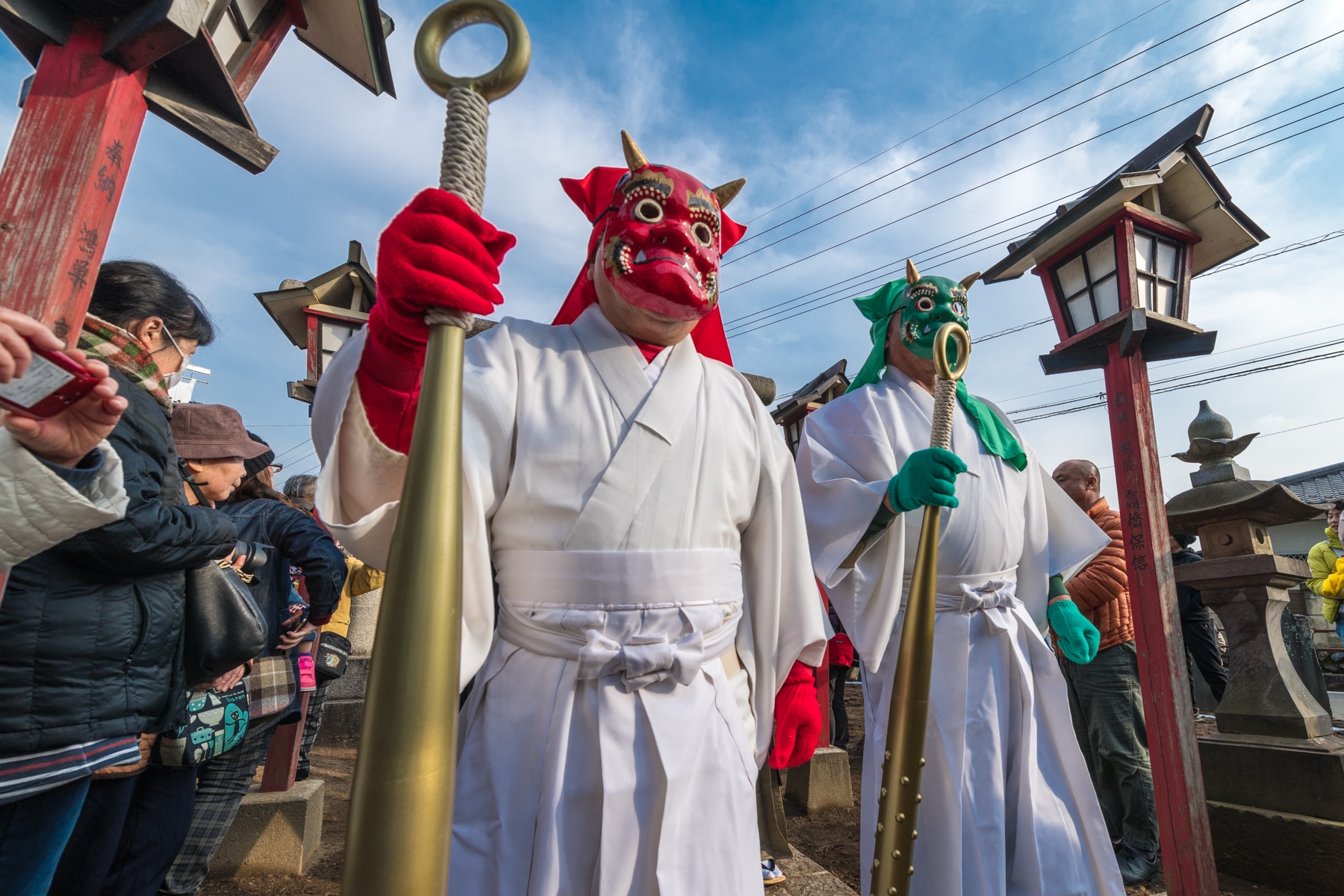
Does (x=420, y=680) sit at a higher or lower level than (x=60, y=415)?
lower

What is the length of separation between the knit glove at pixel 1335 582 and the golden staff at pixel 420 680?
9620 mm

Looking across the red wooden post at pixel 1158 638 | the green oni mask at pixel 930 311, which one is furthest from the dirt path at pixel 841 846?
the green oni mask at pixel 930 311

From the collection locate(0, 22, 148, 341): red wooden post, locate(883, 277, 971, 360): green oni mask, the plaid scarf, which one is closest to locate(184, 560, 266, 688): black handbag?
the plaid scarf

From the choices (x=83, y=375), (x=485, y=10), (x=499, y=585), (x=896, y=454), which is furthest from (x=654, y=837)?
(x=896, y=454)

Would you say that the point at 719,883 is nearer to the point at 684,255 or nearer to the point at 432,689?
the point at 432,689

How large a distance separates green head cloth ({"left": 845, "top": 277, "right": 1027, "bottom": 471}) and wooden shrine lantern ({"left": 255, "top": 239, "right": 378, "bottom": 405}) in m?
4.24

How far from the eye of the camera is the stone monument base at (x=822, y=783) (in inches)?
199

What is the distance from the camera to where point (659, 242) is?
180cm

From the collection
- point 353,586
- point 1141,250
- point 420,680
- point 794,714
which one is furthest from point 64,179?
point 1141,250

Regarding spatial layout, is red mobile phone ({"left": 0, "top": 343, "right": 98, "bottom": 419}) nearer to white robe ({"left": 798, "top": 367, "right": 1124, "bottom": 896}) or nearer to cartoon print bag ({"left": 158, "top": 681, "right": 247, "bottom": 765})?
cartoon print bag ({"left": 158, "top": 681, "right": 247, "bottom": 765})

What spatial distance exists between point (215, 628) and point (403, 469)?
1.26 m

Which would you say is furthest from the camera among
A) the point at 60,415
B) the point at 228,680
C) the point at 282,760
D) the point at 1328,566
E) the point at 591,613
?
the point at 1328,566

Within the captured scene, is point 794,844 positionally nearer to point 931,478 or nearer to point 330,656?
point 330,656

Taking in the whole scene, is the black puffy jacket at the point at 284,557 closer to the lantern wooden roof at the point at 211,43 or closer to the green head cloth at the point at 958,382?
the lantern wooden roof at the point at 211,43
